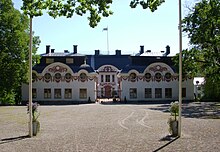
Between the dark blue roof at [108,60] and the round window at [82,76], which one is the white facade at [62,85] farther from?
the dark blue roof at [108,60]

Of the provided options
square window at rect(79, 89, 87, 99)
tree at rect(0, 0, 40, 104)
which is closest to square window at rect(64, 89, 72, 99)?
square window at rect(79, 89, 87, 99)

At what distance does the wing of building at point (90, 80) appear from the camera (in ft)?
185

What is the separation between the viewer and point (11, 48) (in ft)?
155

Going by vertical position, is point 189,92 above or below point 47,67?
below

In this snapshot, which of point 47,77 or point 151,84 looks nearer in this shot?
point 47,77

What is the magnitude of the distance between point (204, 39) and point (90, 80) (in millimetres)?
21505

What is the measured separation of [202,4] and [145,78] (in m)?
19.4

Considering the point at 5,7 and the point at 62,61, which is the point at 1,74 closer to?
the point at 5,7

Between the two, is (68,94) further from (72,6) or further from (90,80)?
(72,6)

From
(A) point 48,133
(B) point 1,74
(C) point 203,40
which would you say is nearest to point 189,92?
(C) point 203,40

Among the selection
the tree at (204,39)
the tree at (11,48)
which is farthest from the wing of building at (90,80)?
the tree at (204,39)

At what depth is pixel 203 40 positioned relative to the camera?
40.7 metres

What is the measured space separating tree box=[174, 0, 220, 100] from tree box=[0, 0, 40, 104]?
21.1 meters

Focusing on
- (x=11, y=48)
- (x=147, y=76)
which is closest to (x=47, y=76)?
(x=11, y=48)
